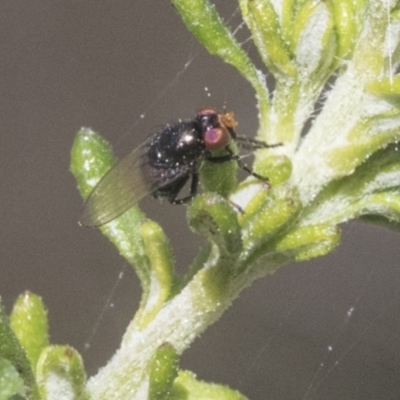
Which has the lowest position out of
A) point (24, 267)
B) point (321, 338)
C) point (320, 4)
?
point (321, 338)

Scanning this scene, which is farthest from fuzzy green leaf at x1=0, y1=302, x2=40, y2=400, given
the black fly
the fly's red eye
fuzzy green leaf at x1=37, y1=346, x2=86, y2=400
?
the fly's red eye

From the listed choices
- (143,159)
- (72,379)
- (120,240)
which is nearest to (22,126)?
(143,159)

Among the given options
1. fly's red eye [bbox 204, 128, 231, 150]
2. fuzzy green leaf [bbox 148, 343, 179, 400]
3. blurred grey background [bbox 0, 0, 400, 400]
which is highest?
fly's red eye [bbox 204, 128, 231, 150]

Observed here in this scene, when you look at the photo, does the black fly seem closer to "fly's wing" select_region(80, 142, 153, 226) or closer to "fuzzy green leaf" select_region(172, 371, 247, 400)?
"fly's wing" select_region(80, 142, 153, 226)

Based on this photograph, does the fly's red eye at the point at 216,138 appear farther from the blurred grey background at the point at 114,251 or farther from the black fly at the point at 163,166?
the blurred grey background at the point at 114,251

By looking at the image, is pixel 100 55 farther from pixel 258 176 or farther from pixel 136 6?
pixel 258 176

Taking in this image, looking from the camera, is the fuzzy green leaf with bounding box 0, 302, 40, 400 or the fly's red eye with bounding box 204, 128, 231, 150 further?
the fly's red eye with bounding box 204, 128, 231, 150

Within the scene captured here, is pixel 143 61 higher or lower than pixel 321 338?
higher
